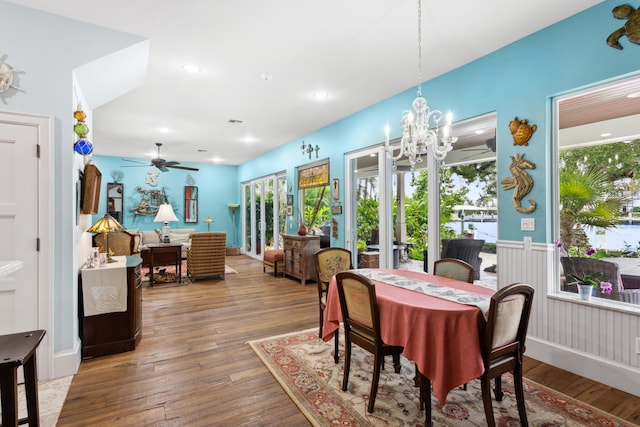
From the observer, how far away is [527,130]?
294 cm

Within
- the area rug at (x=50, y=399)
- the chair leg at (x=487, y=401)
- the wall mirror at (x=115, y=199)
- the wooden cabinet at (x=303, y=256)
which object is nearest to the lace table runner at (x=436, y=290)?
the chair leg at (x=487, y=401)

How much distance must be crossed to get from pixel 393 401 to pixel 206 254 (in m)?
4.69

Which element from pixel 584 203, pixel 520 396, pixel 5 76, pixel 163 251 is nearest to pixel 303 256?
pixel 163 251

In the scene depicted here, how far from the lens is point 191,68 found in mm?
3566

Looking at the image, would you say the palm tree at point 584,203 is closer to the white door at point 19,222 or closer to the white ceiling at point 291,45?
the white ceiling at point 291,45

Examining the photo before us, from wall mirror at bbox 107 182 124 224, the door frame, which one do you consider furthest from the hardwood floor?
wall mirror at bbox 107 182 124 224

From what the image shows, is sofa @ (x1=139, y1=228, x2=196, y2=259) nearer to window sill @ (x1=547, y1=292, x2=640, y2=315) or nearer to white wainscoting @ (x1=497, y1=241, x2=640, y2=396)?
white wainscoting @ (x1=497, y1=241, x2=640, y2=396)

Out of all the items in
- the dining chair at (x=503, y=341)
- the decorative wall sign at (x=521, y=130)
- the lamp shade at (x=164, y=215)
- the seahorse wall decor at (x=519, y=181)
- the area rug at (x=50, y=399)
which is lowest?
the area rug at (x=50, y=399)

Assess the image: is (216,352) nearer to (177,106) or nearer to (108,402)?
(108,402)

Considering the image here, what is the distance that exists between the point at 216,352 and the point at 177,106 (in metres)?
3.64

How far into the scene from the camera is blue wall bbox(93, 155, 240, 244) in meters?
8.93

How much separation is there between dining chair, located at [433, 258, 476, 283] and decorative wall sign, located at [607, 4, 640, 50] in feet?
6.58

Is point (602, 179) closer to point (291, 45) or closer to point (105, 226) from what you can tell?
point (291, 45)

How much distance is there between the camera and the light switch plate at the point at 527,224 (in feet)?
9.62
